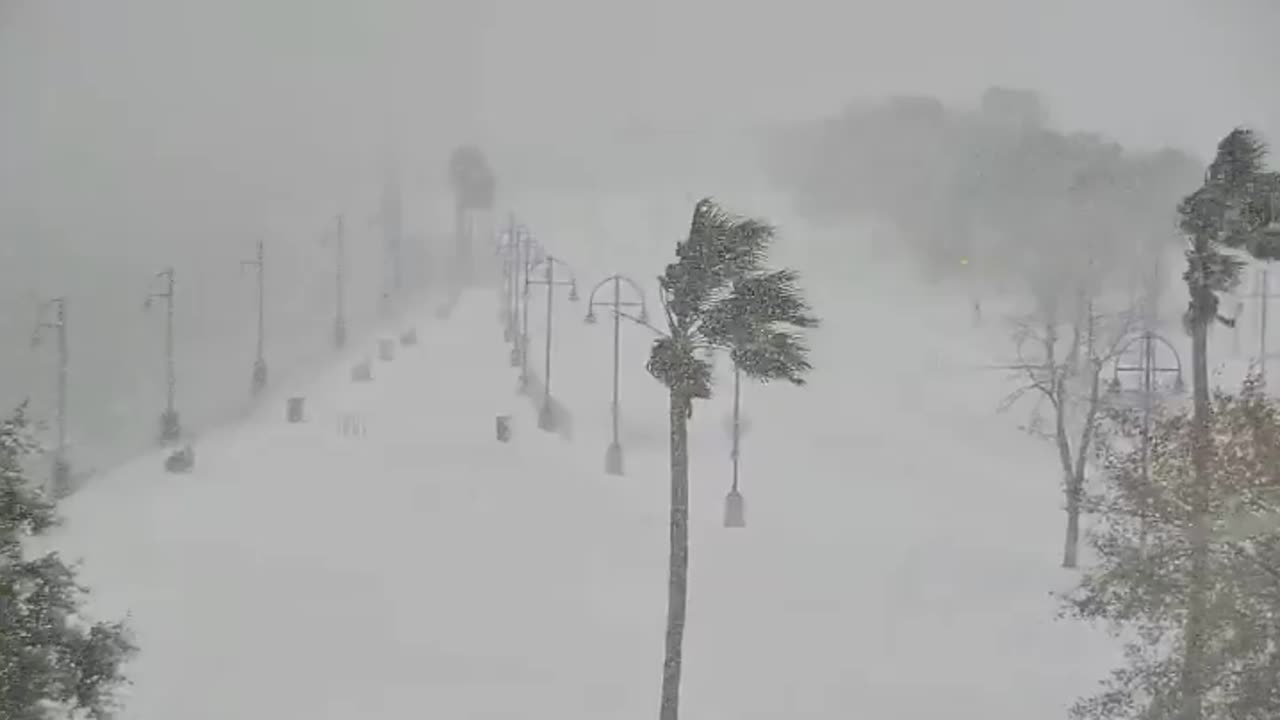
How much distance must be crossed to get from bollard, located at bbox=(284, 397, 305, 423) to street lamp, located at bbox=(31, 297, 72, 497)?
332cm

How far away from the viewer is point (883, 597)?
16391 millimetres

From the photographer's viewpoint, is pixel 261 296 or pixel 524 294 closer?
pixel 524 294

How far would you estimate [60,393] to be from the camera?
19422 millimetres

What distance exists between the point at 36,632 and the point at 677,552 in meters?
5.77

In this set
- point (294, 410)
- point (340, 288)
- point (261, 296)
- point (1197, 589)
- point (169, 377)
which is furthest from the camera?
point (340, 288)

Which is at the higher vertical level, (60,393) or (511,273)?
(511,273)

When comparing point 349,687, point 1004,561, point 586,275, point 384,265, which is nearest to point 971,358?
point 1004,561

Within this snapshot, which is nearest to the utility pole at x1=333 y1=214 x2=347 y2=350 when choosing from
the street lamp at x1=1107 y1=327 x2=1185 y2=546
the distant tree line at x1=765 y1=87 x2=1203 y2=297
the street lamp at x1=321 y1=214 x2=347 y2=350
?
the street lamp at x1=321 y1=214 x2=347 y2=350

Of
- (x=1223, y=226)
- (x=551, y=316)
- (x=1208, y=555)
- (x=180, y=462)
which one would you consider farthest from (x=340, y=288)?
(x=1208, y=555)

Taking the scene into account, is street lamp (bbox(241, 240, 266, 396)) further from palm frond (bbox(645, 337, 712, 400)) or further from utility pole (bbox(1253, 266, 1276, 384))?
utility pole (bbox(1253, 266, 1276, 384))

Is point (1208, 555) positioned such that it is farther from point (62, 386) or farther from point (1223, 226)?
point (62, 386)

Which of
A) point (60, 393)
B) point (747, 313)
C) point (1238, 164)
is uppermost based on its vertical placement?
point (1238, 164)

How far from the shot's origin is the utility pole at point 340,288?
22172 mm

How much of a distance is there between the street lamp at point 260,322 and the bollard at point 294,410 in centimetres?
97
